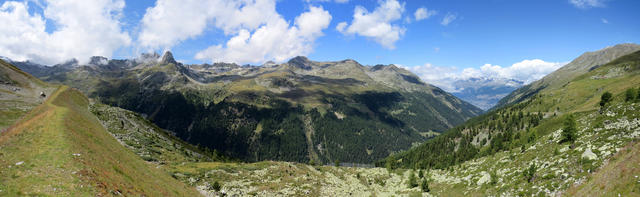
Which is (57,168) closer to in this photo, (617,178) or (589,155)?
(617,178)

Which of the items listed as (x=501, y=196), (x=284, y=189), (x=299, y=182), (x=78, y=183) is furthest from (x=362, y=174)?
(x=78, y=183)

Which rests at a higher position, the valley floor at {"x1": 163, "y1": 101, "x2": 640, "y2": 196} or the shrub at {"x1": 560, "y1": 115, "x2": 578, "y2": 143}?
the shrub at {"x1": 560, "y1": 115, "x2": 578, "y2": 143}

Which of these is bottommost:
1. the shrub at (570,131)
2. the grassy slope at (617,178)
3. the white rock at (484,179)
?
the white rock at (484,179)

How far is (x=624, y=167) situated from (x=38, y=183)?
5792 cm

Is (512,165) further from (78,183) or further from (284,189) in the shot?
(78,183)

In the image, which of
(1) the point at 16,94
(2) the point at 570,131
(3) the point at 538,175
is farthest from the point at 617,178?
(1) the point at 16,94

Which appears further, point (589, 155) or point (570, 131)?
point (570, 131)

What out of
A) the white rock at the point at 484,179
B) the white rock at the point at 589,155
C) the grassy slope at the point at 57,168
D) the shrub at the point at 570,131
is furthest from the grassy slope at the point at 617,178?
the grassy slope at the point at 57,168

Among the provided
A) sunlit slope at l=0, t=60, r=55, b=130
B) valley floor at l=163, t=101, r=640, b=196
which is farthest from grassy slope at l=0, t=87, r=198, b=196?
sunlit slope at l=0, t=60, r=55, b=130

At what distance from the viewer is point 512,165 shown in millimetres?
56812

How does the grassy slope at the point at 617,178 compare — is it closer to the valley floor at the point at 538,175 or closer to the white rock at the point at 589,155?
the valley floor at the point at 538,175

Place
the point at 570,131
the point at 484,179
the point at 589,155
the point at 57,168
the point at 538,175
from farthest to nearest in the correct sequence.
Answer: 1. the point at 484,179
2. the point at 570,131
3. the point at 538,175
4. the point at 589,155
5. the point at 57,168

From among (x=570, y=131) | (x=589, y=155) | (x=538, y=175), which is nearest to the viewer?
(x=589, y=155)

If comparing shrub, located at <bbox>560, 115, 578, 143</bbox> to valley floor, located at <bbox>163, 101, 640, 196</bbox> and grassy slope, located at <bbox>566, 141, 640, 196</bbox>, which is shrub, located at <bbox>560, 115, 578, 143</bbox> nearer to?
valley floor, located at <bbox>163, 101, 640, 196</bbox>
